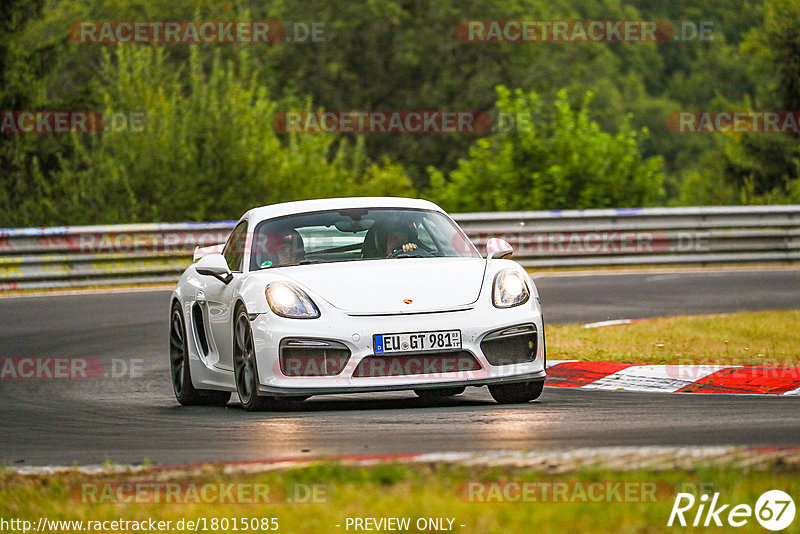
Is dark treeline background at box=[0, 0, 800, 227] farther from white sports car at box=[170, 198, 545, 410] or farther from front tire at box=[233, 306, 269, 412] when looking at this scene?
front tire at box=[233, 306, 269, 412]

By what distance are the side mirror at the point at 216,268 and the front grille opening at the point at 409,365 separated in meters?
1.49

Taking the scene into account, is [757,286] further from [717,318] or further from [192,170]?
[192,170]

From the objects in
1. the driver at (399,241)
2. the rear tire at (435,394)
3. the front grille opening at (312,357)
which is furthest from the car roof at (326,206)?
the front grille opening at (312,357)

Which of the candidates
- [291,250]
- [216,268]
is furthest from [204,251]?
[291,250]

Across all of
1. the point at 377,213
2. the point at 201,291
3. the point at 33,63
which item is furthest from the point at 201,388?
the point at 33,63

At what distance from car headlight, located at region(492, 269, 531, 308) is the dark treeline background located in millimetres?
18518

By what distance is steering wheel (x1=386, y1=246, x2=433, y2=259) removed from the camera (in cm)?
970

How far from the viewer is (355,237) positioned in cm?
1008

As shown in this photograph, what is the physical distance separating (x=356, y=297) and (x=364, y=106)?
174ft

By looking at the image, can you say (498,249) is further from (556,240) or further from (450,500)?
(556,240)

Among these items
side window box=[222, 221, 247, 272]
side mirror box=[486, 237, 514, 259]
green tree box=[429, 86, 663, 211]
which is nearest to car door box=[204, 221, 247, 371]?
side window box=[222, 221, 247, 272]

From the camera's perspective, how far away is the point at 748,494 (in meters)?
5.05

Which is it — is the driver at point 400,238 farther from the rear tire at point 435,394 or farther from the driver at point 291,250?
the rear tire at point 435,394

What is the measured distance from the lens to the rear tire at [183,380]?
34.4 ft
